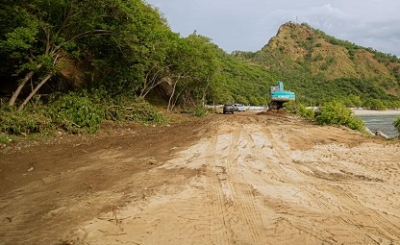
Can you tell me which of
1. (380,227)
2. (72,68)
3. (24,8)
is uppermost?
(24,8)

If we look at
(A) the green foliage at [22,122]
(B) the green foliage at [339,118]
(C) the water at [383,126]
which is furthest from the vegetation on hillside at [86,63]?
(C) the water at [383,126]

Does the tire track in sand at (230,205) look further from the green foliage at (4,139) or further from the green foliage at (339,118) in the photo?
the green foliage at (339,118)

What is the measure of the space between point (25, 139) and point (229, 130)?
795 centimetres

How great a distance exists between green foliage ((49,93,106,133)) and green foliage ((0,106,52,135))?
2.06ft

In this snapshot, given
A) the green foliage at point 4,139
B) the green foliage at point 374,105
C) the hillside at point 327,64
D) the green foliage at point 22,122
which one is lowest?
the green foliage at point 374,105

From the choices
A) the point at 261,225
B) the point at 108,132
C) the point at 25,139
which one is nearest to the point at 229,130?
the point at 108,132

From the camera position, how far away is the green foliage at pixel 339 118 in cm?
1633

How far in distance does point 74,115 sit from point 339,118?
1326 centimetres

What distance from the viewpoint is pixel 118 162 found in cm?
801

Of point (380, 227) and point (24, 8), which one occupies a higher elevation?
point (24, 8)

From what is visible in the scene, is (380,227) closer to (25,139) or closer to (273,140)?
(273,140)

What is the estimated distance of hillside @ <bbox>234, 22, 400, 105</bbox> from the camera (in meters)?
88.8

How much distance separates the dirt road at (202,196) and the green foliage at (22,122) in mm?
1677

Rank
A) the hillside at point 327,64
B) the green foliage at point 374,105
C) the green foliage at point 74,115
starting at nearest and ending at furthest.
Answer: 1. the green foliage at point 74,115
2. the green foliage at point 374,105
3. the hillside at point 327,64
